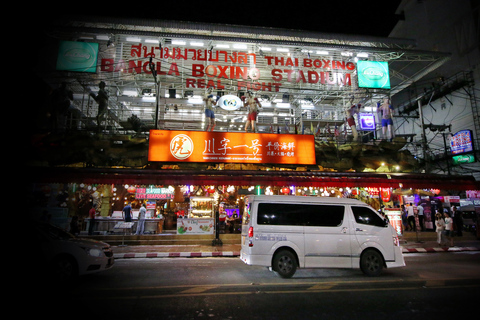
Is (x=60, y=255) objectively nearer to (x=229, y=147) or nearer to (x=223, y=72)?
(x=229, y=147)

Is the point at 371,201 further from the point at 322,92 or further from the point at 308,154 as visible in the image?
the point at 322,92

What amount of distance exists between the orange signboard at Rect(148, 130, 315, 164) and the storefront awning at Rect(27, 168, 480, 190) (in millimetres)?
1444

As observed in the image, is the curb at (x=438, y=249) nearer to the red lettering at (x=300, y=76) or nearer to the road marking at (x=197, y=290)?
the road marking at (x=197, y=290)

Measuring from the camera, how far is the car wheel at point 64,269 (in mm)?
6973

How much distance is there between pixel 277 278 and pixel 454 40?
29.7 metres

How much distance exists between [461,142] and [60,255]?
95.9ft

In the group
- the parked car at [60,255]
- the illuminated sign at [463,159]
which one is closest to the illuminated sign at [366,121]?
the illuminated sign at [463,159]

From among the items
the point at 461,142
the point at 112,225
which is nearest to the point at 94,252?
the point at 112,225

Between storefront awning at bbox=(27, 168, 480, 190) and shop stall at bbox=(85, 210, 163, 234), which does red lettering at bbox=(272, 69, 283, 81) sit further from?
shop stall at bbox=(85, 210, 163, 234)

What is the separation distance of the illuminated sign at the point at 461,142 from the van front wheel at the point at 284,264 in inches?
898

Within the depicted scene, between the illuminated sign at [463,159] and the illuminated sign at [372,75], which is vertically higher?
the illuminated sign at [372,75]

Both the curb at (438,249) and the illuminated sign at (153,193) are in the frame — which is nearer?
the curb at (438,249)

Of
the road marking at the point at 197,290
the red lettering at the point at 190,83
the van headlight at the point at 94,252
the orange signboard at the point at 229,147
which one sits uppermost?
the red lettering at the point at 190,83

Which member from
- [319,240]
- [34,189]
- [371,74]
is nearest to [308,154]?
[371,74]
